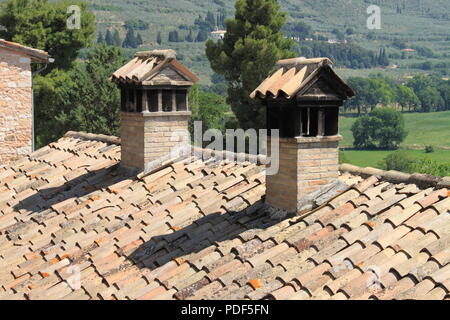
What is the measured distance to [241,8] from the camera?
35125 mm

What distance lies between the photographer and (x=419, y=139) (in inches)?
4245

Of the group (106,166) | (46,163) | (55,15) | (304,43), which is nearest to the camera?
(106,166)

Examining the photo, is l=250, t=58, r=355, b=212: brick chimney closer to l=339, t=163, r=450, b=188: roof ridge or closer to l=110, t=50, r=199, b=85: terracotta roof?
l=339, t=163, r=450, b=188: roof ridge

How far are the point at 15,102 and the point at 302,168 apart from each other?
28.5ft

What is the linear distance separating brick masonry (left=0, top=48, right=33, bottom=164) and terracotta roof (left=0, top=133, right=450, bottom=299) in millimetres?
3576

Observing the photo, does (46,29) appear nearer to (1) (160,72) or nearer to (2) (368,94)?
(1) (160,72)

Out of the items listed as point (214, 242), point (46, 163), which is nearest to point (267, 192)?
point (214, 242)

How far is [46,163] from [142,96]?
10.9 feet

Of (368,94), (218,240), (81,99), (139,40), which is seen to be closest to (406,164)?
(368,94)

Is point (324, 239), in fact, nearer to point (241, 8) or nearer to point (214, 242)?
point (214, 242)

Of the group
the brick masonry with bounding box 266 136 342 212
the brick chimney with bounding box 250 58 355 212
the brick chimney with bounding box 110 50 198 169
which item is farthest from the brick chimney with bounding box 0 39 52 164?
the brick masonry with bounding box 266 136 342 212

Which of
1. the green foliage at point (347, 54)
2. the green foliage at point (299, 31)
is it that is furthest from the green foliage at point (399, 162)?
the green foliage at point (299, 31)

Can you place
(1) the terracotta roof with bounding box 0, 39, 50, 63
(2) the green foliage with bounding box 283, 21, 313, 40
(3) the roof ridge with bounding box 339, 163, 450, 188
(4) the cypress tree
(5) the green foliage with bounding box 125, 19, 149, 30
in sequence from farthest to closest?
1. (2) the green foliage with bounding box 283, 21, 313, 40
2. (5) the green foliage with bounding box 125, 19, 149, 30
3. (4) the cypress tree
4. (1) the terracotta roof with bounding box 0, 39, 50, 63
5. (3) the roof ridge with bounding box 339, 163, 450, 188

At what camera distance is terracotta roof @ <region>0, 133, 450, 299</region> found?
275 inches
